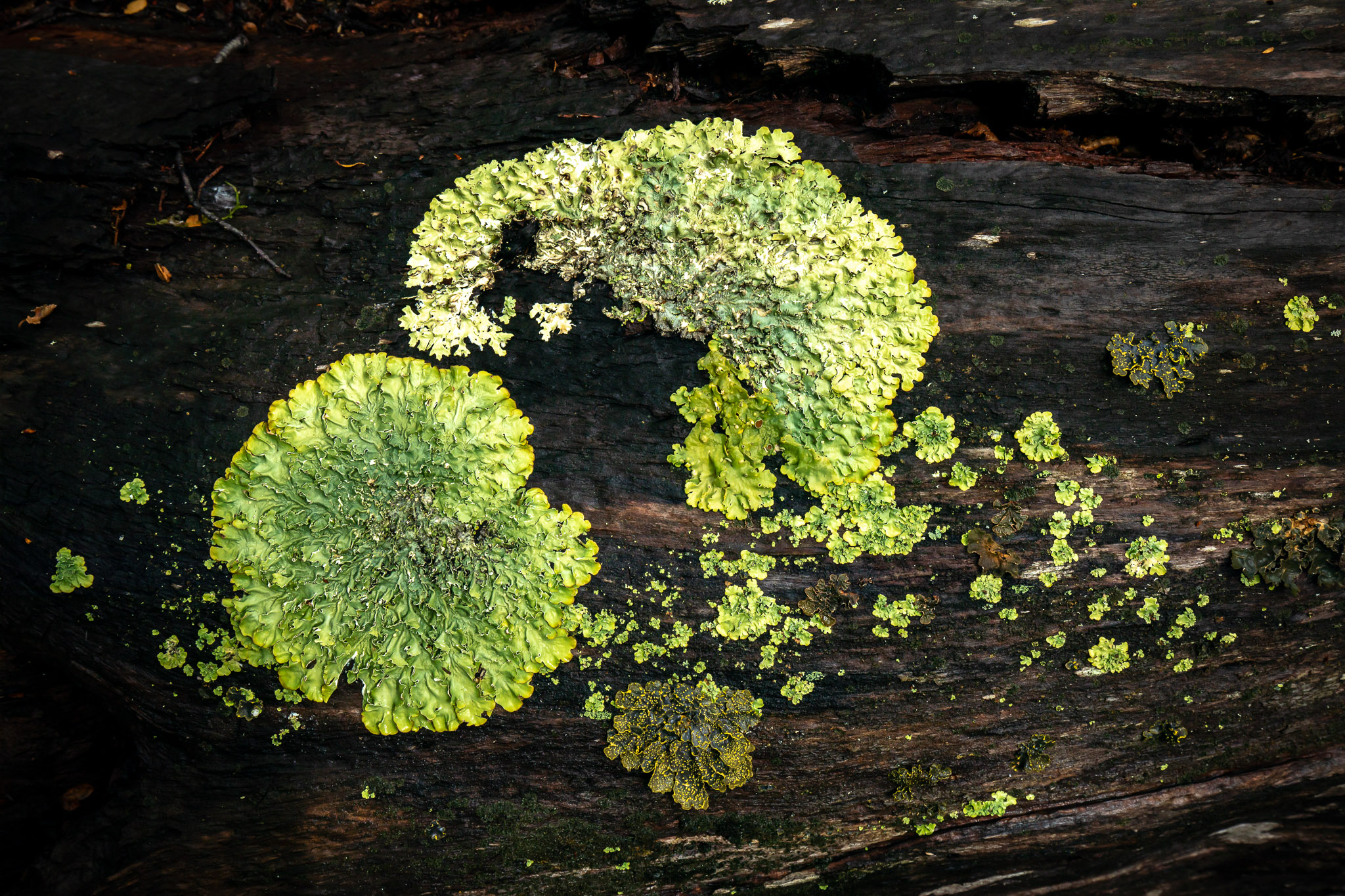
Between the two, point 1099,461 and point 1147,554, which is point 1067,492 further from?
point 1147,554

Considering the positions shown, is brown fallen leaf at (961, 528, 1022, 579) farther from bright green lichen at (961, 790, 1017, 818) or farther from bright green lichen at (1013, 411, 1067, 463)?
bright green lichen at (961, 790, 1017, 818)

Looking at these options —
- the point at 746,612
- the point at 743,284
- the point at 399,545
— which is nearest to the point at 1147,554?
the point at 746,612

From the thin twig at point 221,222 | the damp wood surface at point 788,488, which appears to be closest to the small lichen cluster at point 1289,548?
the damp wood surface at point 788,488

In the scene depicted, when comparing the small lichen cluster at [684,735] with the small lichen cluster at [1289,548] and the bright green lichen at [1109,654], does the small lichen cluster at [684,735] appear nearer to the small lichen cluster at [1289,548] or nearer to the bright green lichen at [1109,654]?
the bright green lichen at [1109,654]

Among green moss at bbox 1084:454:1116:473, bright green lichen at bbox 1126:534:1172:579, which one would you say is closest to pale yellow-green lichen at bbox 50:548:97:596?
green moss at bbox 1084:454:1116:473

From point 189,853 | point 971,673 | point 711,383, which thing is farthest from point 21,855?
point 971,673

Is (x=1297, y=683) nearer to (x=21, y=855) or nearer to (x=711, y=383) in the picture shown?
(x=711, y=383)
